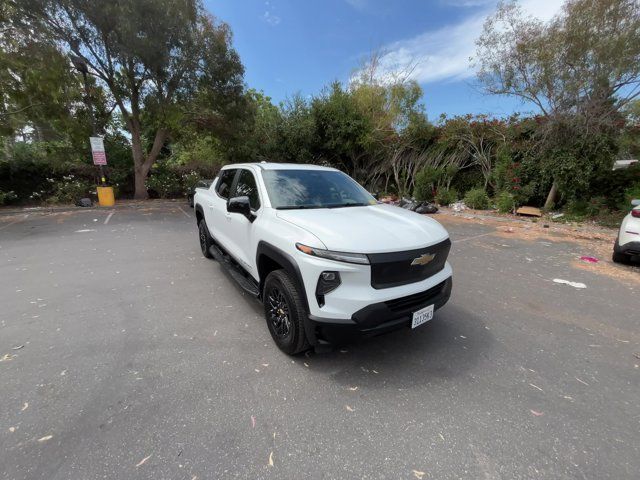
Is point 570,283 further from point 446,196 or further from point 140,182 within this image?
point 140,182

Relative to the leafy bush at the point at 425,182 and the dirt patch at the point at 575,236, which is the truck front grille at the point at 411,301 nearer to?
the dirt patch at the point at 575,236

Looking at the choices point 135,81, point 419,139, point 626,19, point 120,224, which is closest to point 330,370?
point 120,224

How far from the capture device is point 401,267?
2424mm

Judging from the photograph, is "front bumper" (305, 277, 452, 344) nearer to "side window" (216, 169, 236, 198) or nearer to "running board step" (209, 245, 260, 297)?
"running board step" (209, 245, 260, 297)

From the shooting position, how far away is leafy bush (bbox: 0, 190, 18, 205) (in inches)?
473

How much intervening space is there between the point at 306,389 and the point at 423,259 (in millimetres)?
1401

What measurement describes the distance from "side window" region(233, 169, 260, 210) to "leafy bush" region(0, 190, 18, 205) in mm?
13943

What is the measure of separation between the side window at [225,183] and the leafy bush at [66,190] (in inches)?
480

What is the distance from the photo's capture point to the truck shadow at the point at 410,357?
2.51m

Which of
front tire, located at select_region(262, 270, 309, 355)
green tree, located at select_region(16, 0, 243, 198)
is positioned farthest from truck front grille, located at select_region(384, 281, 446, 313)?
green tree, located at select_region(16, 0, 243, 198)

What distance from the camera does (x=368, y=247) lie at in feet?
7.57

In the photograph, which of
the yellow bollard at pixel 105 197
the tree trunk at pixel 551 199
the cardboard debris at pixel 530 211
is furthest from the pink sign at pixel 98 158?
the tree trunk at pixel 551 199

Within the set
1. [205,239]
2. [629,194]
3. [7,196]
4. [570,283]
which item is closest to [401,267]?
[570,283]

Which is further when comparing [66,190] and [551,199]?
[66,190]
